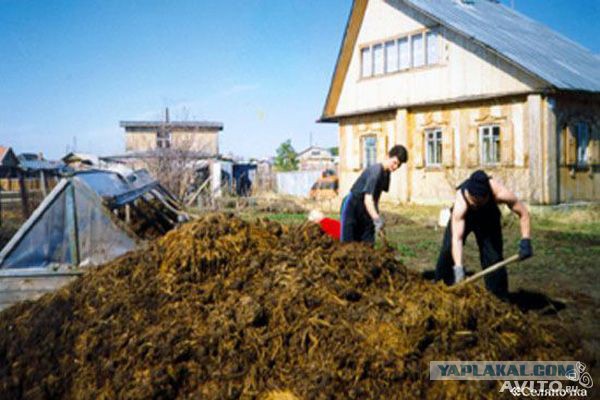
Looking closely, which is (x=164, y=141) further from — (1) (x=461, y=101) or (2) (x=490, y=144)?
(2) (x=490, y=144)

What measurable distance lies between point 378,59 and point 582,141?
716 centimetres

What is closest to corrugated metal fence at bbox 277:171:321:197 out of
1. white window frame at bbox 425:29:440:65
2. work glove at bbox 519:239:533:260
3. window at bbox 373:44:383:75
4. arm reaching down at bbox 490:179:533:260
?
window at bbox 373:44:383:75

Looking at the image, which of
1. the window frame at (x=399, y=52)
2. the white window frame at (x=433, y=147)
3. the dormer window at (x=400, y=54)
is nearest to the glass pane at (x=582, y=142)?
the white window frame at (x=433, y=147)

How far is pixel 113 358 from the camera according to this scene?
3143 mm

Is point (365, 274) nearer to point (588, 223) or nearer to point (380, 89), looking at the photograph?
point (588, 223)

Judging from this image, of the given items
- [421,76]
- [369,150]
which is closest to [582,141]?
[421,76]

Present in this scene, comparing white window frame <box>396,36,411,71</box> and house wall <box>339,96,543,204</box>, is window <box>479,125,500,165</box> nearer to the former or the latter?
house wall <box>339,96,543,204</box>

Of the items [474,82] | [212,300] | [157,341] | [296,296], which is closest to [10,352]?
[157,341]

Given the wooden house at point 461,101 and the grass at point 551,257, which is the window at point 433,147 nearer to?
the wooden house at point 461,101

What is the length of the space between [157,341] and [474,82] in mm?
13485

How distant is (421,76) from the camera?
15.8m

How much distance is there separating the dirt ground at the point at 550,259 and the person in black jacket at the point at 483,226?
0.79m

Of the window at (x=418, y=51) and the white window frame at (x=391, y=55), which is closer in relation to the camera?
the window at (x=418, y=51)

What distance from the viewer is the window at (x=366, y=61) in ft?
57.8
